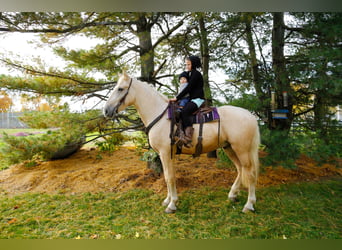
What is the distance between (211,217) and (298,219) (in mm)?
1098

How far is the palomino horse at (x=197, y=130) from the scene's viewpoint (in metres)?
2.34

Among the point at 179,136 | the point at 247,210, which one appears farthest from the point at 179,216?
the point at 179,136

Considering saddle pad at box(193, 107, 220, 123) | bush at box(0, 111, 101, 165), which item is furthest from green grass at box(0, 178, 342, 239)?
saddle pad at box(193, 107, 220, 123)

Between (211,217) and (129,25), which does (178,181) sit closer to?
(211,217)

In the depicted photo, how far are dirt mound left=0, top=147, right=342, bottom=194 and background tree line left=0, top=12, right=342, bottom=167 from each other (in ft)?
3.47

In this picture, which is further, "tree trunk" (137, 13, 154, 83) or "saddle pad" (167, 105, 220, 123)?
"tree trunk" (137, 13, 154, 83)

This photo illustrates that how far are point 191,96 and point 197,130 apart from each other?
0.47 meters

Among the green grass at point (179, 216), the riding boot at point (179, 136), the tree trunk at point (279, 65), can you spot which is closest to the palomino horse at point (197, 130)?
Answer: the riding boot at point (179, 136)

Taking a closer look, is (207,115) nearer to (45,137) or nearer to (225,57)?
(225,57)

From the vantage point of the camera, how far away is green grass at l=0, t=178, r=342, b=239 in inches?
79.5

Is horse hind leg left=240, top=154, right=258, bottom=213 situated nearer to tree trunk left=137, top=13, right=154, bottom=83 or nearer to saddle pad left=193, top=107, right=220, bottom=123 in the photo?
saddle pad left=193, top=107, right=220, bottom=123

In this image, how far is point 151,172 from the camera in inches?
139

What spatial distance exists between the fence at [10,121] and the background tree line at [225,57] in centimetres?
63
